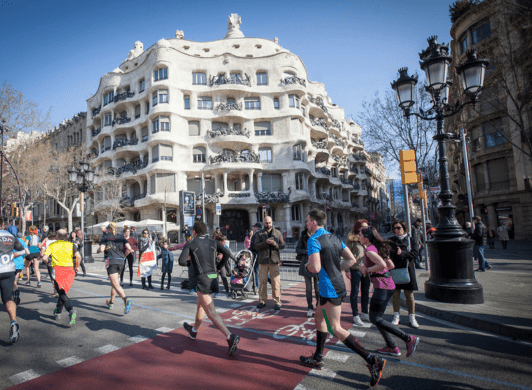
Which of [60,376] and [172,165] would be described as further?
[172,165]

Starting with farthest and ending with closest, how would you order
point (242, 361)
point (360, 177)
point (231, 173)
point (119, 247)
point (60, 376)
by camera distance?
point (360, 177)
point (231, 173)
point (119, 247)
point (242, 361)
point (60, 376)

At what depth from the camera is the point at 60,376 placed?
372cm

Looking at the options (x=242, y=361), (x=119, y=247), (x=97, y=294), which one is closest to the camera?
(x=242, y=361)

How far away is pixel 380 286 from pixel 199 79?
3513 cm

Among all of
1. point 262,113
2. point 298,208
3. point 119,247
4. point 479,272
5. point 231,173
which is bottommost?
point 479,272

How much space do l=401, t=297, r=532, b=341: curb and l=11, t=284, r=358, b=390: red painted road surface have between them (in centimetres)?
181

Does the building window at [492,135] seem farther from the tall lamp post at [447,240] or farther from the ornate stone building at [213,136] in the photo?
the tall lamp post at [447,240]

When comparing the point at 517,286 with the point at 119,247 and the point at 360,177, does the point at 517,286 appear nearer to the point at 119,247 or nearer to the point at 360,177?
the point at 119,247

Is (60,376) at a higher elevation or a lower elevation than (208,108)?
lower

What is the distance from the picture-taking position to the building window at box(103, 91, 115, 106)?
37.7 m

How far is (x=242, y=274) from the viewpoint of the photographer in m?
7.81

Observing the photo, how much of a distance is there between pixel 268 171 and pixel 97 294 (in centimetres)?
2671

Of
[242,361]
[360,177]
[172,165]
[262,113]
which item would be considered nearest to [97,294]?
[242,361]

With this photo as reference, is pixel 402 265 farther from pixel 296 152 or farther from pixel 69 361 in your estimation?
pixel 296 152
